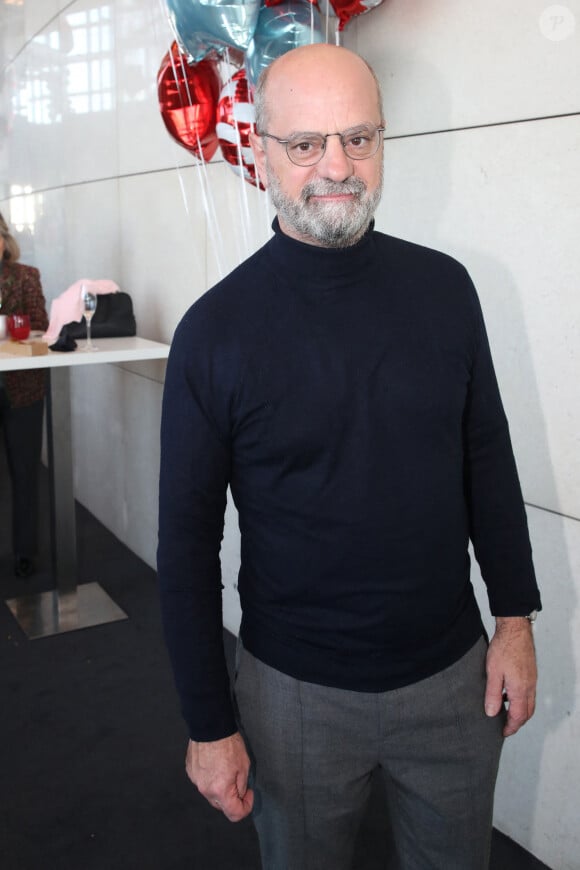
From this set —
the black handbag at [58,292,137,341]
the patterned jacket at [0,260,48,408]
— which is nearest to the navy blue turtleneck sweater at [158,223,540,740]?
the black handbag at [58,292,137,341]

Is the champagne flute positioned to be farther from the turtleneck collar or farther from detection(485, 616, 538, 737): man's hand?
detection(485, 616, 538, 737): man's hand

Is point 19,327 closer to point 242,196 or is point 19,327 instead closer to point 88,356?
point 88,356

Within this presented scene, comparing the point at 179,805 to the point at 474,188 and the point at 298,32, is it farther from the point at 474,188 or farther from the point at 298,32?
the point at 298,32

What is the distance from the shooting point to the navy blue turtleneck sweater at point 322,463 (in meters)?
1.18

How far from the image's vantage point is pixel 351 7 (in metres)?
1.92

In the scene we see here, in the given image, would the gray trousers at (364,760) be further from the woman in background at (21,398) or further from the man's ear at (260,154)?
the woman in background at (21,398)

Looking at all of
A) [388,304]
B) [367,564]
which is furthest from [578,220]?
[367,564]

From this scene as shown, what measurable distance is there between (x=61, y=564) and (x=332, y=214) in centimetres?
251

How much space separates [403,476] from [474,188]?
3.15 feet

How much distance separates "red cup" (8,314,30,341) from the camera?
3.14 metres

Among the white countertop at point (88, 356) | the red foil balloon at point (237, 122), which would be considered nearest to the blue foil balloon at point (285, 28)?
the red foil balloon at point (237, 122)

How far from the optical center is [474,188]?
1899 mm

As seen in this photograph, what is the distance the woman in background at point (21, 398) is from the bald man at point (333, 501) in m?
2.44

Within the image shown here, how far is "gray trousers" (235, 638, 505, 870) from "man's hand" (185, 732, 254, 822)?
0.06m
